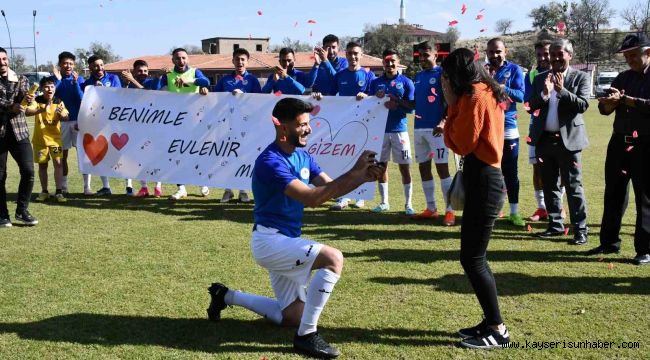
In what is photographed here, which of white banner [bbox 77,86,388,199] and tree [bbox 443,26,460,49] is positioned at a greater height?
tree [bbox 443,26,460,49]

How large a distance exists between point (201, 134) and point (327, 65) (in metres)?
2.31

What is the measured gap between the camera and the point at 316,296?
400 cm

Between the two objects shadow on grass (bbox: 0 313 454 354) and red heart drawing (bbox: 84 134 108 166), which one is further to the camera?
red heart drawing (bbox: 84 134 108 166)

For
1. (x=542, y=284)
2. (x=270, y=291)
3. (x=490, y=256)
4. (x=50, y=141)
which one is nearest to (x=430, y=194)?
(x=490, y=256)

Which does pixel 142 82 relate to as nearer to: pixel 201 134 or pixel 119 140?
pixel 119 140

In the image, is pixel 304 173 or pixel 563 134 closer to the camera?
pixel 304 173

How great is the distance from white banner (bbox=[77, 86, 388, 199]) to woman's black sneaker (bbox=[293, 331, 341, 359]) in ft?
15.6

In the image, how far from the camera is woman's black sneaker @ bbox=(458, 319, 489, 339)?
419cm

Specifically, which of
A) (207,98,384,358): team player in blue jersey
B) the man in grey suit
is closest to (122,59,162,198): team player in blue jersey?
(207,98,384,358): team player in blue jersey

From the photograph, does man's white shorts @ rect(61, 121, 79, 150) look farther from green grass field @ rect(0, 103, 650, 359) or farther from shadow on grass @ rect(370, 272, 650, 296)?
shadow on grass @ rect(370, 272, 650, 296)

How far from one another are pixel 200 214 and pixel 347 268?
345 centimetres

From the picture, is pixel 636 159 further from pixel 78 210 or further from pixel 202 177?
pixel 78 210

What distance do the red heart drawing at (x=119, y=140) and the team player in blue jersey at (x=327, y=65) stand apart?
3.26m

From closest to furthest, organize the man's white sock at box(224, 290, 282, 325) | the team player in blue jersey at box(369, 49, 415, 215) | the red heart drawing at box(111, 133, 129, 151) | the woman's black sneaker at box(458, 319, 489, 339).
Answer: the woman's black sneaker at box(458, 319, 489, 339)
the man's white sock at box(224, 290, 282, 325)
the team player in blue jersey at box(369, 49, 415, 215)
the red heart drawing at box(111, 133, 129, 151)
